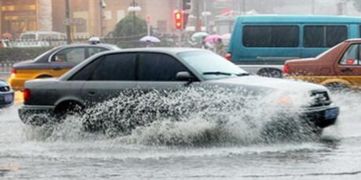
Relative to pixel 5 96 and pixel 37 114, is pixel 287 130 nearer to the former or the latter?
pixel 37 114

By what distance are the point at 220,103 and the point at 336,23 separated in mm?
8176

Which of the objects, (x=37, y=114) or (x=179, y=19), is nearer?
(x=37, y=114)

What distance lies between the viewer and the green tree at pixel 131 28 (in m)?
42.4

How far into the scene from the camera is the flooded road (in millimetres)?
8078

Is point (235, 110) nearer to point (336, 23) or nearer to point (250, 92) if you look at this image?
point (250, 92)

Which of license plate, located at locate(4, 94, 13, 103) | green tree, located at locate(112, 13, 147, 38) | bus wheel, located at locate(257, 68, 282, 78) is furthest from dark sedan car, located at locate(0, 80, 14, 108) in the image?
green tree, located at locate(112, 13, 147, 38)

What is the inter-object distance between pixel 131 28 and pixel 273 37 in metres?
26.4

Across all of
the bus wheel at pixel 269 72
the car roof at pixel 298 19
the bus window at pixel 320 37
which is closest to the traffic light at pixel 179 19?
the car roof at pixel 298 19

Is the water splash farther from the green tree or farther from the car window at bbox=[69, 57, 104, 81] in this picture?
the green tree

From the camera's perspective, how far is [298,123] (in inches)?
381

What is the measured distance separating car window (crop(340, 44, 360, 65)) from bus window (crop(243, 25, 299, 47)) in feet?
10.2

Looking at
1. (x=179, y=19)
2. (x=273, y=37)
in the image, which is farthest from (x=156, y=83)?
(x=179, y=19)

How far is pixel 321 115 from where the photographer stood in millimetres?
9883

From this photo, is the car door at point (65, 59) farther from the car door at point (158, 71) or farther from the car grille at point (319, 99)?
the car grille at point (319, 99)
